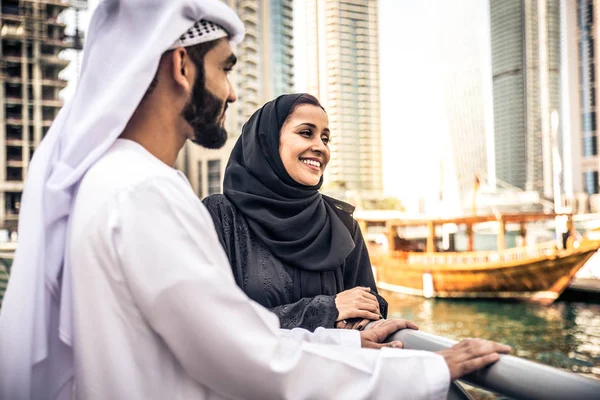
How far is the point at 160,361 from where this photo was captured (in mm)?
697

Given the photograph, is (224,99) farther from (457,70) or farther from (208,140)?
(457,70)

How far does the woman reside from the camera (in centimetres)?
139

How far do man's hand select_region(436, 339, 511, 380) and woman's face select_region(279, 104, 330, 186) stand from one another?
2.81 ft

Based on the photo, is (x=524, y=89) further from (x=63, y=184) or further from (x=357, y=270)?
(x=63, y=184)

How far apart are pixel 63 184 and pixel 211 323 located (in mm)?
330

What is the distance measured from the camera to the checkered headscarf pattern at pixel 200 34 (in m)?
0.79

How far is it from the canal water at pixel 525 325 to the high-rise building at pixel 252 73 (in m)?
20.0

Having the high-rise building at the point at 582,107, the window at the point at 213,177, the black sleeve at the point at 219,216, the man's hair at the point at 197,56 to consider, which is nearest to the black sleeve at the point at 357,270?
the black sleeve at the point at 219,216

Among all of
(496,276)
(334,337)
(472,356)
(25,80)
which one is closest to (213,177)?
(25,80)

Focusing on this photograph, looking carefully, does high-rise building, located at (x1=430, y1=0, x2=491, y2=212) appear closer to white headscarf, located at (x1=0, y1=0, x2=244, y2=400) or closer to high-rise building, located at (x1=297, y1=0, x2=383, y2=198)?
high-rise building, located at (x1=297, y1=0, x2=383, y2=198)

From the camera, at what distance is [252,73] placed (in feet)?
139

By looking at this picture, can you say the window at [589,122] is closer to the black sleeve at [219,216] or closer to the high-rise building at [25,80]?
the high-rise building at [25,80]

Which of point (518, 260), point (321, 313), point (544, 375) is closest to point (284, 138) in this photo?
point (321, 313)

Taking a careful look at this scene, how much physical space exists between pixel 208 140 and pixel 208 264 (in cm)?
30
